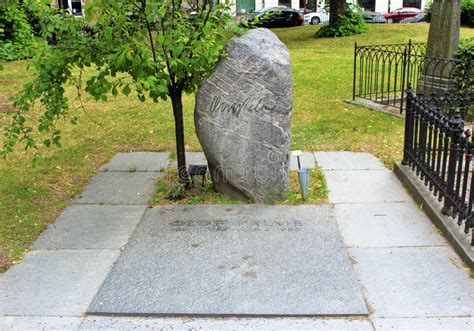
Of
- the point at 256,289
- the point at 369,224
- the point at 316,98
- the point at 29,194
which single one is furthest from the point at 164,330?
the point at 316,98

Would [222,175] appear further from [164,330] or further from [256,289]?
[164,330]

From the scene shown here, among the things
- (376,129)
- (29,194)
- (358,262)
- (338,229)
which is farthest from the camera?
(376,129)

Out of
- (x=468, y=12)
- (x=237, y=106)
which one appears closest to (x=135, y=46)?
(x=237, y=106)

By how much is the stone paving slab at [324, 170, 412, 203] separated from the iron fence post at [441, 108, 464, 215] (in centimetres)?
72

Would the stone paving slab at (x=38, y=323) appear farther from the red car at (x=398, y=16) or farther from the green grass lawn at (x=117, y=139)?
the red car at (x=398, y=16)

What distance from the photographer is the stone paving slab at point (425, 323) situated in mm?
3402

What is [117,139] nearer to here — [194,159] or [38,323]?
[194,159]

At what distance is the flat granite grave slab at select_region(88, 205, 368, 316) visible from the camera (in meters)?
3.67

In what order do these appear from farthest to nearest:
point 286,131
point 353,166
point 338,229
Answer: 1. point 353,166
2. point 286,131
3. point 338,229

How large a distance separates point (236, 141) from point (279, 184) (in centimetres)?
65

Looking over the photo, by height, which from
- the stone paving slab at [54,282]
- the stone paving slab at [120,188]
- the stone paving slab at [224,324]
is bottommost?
the stone paving slab at [224,324]

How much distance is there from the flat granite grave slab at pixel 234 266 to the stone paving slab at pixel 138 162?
1.51 m

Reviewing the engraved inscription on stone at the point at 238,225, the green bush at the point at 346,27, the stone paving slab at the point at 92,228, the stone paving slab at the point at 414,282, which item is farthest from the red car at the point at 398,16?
the stone paving slab at the point at 414,282

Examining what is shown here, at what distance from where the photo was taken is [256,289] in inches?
152
